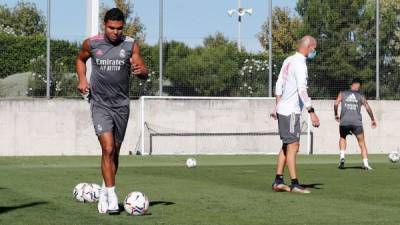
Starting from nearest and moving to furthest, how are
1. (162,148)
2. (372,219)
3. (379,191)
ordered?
(372,219)
(379,191)
(162,148)

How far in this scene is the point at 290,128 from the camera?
1291 centimetres

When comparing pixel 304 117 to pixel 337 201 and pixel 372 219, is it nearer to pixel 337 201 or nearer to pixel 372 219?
pixel 337 201

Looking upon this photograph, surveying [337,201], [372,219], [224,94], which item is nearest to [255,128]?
[224,94]

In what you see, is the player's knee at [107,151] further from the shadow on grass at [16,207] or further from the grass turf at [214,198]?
the shadow on grass at [16,207]

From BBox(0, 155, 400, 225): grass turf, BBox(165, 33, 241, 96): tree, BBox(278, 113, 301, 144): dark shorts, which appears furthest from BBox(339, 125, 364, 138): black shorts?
BBox(165, 33, 241, 96): tree

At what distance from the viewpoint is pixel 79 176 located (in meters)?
16.2

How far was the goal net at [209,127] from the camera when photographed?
29172 mm

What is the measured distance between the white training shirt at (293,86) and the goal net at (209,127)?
629 inches

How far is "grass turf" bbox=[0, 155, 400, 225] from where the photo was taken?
9.06 m

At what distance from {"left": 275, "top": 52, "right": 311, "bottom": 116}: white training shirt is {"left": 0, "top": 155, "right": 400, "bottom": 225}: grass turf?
1220 mm

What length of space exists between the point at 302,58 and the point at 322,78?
56.8ft

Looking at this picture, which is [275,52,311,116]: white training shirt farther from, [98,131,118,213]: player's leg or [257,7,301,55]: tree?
[257,7,301,55]: tree

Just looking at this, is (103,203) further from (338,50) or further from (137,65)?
(338,50)

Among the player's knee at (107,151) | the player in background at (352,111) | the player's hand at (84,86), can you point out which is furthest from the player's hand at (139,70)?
the player in background at (352,111)
